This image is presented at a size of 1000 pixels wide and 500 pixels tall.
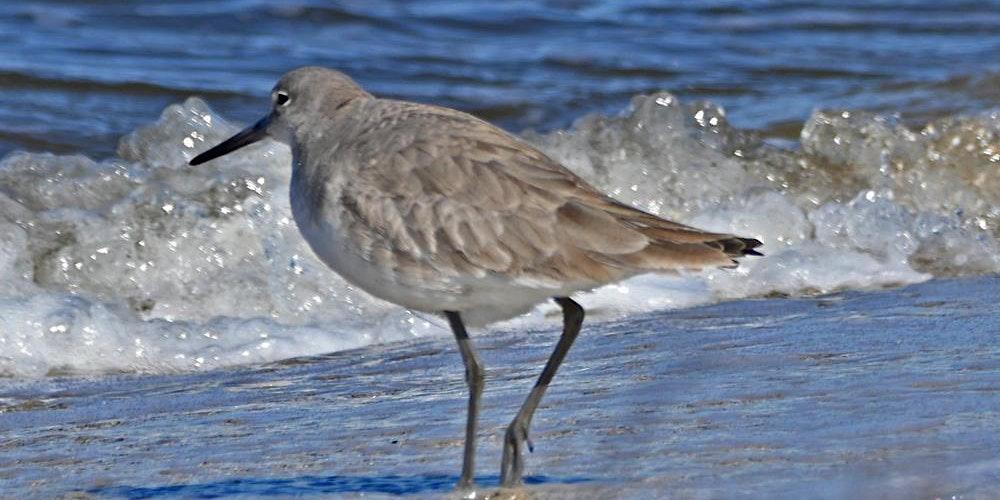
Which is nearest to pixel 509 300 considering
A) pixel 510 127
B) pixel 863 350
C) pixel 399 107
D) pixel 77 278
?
pixel 399 107

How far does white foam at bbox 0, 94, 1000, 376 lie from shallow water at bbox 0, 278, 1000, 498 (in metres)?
0.32

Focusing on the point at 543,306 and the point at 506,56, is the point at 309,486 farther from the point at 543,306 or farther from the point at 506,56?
the point at 506,56

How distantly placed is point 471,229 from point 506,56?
8019 mm

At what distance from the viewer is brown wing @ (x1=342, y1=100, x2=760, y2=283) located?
4.16 metres

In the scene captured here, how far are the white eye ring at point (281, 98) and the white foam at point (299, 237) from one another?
165cm

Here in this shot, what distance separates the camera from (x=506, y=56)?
12125 millimetres

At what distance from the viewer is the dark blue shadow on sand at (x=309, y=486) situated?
173 inches

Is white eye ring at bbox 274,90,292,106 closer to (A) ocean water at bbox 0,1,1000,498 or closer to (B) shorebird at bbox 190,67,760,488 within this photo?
(B) shorebird at bbox 190,67,760,488

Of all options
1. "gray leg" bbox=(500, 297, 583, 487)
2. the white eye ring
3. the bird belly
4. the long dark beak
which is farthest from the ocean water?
the white eye ring

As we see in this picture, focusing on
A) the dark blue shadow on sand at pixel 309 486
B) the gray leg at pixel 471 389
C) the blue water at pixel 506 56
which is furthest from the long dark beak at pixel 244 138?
the blue water at pixel 506 56

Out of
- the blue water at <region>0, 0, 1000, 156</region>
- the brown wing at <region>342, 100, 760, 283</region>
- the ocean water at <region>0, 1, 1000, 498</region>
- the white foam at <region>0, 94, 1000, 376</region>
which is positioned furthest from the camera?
the blue water at <region>0, 0, 1000, 156</region>

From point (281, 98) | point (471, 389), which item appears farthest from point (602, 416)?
point (281, 98)

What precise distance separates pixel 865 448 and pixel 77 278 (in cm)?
391

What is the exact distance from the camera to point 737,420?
476 cm
